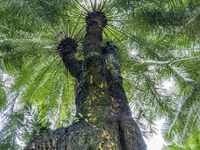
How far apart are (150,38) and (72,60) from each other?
6.50ft

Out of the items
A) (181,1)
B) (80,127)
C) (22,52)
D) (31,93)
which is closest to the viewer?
(80,127)

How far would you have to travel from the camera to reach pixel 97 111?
4.46 meters

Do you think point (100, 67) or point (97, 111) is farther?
point (100, 67)

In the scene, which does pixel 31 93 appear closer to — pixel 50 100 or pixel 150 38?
pixel 50 100

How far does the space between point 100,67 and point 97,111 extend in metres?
0.93

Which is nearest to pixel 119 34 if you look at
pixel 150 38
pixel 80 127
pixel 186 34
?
pixel 150 38

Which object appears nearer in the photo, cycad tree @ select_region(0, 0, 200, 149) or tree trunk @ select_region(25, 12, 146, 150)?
tree trunk @ select_region(25, 12, 146, 150)

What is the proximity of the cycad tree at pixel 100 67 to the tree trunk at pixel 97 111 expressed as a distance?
0.01 m

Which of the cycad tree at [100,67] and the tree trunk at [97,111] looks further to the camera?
Answer: the cycad tree at [100,67]

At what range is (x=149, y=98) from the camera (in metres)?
6.26

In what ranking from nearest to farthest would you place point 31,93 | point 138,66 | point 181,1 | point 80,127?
1. point 80,127
2. point 138,66
3. point 181,1
4. point 31,93

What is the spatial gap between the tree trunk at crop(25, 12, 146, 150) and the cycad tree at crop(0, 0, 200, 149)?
15 mm

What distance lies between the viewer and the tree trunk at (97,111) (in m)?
3.99

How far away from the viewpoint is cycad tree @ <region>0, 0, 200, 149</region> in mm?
4738
